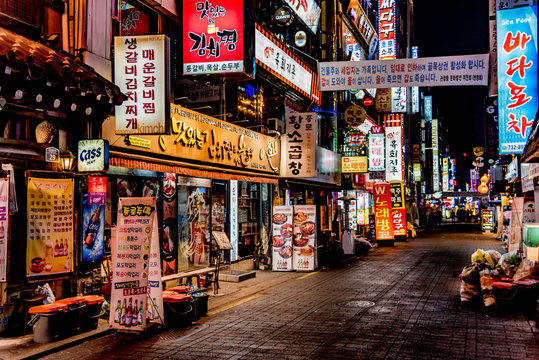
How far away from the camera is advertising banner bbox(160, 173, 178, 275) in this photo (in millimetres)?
14062

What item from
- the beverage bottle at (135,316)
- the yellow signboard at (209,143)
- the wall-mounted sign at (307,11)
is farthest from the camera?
the wall-mounted sign at (307,11)

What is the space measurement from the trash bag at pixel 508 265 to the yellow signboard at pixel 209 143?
9.31m

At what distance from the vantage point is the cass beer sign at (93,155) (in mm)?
10203

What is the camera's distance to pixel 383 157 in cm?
3475

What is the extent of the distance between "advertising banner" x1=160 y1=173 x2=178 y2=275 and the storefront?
3 centimetres

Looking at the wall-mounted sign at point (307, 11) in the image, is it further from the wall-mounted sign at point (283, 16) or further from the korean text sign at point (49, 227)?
the korean text sign at point (49, 227)

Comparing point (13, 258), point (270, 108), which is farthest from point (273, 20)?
point (13, 258)

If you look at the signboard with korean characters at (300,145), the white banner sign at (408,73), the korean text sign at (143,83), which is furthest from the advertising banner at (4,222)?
the signboard with korean characters at (300,145)

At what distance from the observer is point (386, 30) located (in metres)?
45.6

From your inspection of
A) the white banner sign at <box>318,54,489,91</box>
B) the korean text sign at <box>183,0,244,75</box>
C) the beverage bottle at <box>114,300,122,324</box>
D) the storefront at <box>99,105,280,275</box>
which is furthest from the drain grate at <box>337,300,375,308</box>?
the korean text sign at <box>183,0,244,75</box>

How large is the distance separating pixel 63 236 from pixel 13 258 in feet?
3.47

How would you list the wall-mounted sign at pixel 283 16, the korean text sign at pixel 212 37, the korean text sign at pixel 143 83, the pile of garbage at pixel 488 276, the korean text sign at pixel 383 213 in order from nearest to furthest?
the korean text sign at pixel 143 83 < the pile of garbage at pixel 488 276 < the korean text sign at pixel 212 37 < the wall-mounted sign at pixel 283 16 < the korean text sign at pixel 383 213

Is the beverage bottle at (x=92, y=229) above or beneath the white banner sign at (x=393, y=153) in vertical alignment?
beneath

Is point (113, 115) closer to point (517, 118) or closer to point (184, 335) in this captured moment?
point (184, 335)
